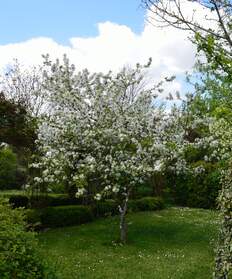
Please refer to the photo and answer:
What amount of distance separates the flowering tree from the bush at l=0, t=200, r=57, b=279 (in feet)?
21.0

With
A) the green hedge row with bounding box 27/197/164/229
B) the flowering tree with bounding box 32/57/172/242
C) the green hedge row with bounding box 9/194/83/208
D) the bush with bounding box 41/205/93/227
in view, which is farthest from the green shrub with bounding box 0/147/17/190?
the flowering tree with bounding box 32/57/172/242

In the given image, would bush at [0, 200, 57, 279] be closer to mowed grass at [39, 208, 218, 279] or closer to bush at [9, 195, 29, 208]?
mowed grass at [39, 208, 218, 279]

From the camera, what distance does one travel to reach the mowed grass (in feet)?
32.2

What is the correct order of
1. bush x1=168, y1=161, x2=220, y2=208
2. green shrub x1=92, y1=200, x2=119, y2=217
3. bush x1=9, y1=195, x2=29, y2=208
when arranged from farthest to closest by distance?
bush x1=168, y1=161, x2=220, y2=208 → green shrub x1=92, y1=200, x2=119, y2=217 → bush x1=9, y1=195, x2=29, y2=208

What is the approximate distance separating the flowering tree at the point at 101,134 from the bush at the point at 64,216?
2.55 meters

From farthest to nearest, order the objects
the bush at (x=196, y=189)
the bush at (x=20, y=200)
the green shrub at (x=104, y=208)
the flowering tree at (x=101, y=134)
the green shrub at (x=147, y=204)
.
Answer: the bush at (x=196, y=189)
the green shrub at (x=147, y=204)
the green shrub at (x=104, y=208)
the bush at (x=20, y=200)
the flowering tree at (x=101, y=134)

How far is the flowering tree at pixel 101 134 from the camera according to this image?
12.9 metres

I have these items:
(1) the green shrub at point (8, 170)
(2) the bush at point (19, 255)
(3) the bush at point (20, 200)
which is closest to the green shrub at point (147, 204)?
(3) the bush at point (20, 200)

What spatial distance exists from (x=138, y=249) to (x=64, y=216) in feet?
15.3

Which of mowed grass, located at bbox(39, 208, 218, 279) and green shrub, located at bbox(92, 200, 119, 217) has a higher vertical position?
green shrub, located at bbox(92, 200, 119, 217)

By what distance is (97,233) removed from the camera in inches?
575

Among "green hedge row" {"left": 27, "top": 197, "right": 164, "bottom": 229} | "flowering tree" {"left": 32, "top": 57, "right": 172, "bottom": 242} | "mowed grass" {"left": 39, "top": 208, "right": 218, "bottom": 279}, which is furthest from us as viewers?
"green hedge row" {"left": 27, "top": 197, "right": 164, "bottom": 229}

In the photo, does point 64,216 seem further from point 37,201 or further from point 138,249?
point 138,249

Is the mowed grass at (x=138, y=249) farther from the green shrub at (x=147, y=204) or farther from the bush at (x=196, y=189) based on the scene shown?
the bush at (x=196, y=189)
